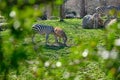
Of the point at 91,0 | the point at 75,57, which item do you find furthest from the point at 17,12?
the point at 91,0

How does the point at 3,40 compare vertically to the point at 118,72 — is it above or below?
above

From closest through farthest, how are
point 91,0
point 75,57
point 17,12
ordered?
point 17,12 < point 75,57 < point 91,0

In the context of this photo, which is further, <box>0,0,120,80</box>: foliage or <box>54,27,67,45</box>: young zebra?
<box>54,27,67,45</box>: young zebra

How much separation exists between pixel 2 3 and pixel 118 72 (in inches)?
20.6

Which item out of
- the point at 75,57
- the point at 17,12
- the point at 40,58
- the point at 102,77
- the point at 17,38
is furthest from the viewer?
the point at 102,77

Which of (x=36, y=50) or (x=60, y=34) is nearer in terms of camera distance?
(x=36, y=50)

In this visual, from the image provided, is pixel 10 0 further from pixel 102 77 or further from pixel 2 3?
pixel 102 77

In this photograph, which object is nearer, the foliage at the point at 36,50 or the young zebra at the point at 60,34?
the foliage at the point at 36,50

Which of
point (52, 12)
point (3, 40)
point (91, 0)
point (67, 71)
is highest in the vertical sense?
point (52, 12)

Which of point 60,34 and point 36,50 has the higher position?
point 36,50

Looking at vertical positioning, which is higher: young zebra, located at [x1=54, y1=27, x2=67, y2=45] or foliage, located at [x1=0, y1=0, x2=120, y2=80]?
foliage, located at [x1=0, y1=0, x2=120, y2=80]

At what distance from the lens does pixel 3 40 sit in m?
1.67

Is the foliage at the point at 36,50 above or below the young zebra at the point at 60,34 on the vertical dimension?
above

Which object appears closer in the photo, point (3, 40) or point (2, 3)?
point (2, 3)
